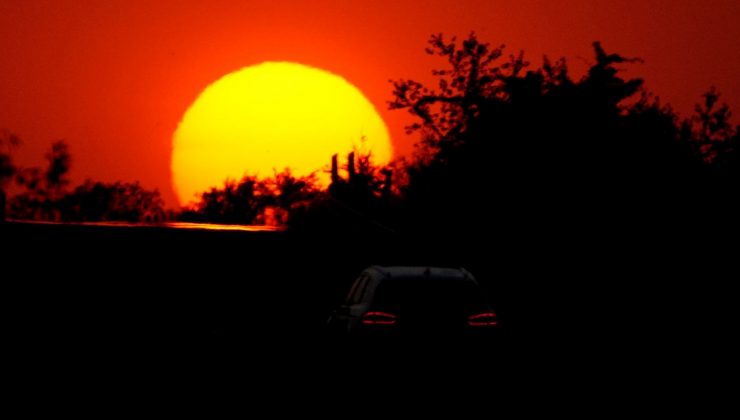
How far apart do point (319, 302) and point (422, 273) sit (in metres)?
17.1

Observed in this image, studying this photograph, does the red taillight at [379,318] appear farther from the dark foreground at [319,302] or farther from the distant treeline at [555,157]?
the distant treeline at [555,157]

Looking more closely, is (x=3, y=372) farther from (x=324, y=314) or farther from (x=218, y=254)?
(x=218, y=254)

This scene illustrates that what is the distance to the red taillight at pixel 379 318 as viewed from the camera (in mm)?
14855

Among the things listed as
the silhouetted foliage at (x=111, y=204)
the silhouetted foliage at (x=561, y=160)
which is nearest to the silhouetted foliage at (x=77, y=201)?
the silhouetted foliage at (x=111, y=204)

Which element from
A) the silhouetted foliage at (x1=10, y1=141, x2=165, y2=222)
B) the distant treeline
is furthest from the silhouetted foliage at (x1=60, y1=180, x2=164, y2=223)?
the distant treeline

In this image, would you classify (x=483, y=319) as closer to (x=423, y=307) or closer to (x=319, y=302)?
(x=423, y=307)

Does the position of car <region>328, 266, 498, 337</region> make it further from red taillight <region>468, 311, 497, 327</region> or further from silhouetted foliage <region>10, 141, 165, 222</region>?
silhouetted foliage <region>10, 141, 165, 222</region>

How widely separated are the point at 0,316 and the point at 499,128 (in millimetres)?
18010

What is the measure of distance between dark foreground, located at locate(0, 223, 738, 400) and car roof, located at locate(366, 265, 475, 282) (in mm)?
703

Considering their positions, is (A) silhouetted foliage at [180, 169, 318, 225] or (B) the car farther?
(A) silhouetted foliage at [180, 169, 318, 225]

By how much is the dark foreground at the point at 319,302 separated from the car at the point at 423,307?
0.18 meters

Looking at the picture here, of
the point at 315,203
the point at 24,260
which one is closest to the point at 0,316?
the point at 24,260

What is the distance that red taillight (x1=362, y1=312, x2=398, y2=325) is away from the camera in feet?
48.7

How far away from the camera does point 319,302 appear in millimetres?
32312
